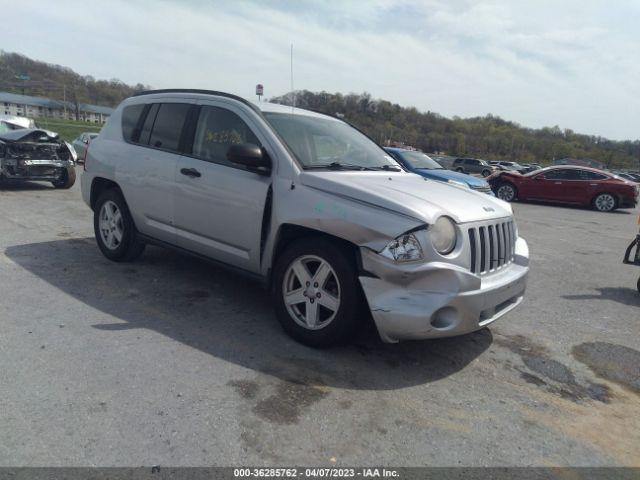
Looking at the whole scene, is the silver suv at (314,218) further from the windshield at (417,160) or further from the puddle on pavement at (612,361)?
the windshield at (417,160)

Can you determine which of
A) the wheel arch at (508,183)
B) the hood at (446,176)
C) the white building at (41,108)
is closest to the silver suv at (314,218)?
the hood at (446,176)

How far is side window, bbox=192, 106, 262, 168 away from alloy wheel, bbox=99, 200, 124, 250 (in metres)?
1.50

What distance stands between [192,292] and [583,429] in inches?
135

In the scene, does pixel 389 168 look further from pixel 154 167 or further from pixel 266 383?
pixel 266 383

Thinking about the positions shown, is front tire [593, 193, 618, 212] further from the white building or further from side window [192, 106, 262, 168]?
the white building

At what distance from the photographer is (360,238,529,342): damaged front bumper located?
3.16m

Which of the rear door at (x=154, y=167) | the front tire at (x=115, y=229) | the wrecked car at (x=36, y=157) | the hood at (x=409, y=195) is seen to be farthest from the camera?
the wrecked car at (x=36, y=157)

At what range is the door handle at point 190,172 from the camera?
14.3ft

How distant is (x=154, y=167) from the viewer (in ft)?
15.7

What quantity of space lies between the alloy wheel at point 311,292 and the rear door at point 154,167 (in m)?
1.61

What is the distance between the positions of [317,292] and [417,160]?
9628 mm

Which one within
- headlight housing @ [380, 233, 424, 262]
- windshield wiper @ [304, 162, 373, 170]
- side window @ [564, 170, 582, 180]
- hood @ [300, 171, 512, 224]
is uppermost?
side window @ [564, 170, 582, 180]

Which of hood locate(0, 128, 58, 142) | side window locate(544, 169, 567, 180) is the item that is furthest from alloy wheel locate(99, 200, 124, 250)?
side window locate(544, 169, 567, 180)

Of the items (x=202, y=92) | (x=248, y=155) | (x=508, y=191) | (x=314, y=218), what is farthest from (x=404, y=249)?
(x=508, y=191)
